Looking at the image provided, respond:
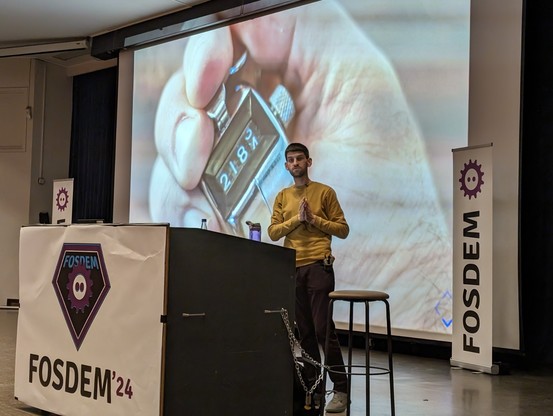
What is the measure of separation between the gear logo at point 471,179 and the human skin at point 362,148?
0.47 m

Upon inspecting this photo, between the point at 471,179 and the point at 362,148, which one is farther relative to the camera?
the point at 362,148

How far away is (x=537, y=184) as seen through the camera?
513cm

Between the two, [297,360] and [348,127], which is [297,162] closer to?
[297,360]

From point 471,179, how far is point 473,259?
0.56 metres

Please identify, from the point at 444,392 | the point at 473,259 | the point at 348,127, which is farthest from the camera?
the point at 348,127

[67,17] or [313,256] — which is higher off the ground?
[67,17]

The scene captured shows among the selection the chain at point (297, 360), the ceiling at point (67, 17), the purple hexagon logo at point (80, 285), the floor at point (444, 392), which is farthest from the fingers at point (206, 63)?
the chain at point (297, 360)

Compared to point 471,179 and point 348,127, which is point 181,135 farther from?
point 471,179

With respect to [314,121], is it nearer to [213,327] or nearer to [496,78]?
[496,78]

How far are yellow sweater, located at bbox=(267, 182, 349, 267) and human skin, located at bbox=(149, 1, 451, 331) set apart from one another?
7.09 ft

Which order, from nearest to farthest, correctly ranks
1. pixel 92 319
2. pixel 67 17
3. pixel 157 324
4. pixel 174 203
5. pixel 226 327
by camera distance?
1. pixel 157 324
2. pixel 226 327
3. pixel 92 319
4. pixel 174 203
5. pixel 67 17

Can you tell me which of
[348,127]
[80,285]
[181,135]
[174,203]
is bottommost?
[80,285]

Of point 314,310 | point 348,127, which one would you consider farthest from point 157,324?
point 348,127

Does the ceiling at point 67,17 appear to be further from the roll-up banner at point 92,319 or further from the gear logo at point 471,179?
the roll-up banner at point 92,319
